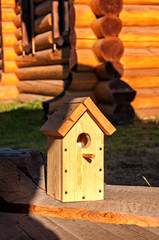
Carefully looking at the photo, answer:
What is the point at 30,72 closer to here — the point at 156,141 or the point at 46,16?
the point at 46,16

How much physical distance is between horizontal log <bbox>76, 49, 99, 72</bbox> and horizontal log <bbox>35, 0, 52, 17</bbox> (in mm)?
2561

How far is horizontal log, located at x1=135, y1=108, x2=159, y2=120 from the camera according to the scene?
8094 millimetres

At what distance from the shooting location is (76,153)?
93.6 inches

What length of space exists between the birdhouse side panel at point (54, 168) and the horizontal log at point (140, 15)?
5.96 metres

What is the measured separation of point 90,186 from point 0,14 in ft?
39.9

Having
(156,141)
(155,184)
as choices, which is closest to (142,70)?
(156,141)

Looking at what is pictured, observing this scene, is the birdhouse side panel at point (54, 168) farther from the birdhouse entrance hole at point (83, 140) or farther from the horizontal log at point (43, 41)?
the horizontal log at point (43, 41)

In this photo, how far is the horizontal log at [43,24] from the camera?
10165mm

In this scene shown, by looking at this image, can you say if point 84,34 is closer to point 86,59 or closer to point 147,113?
point 86,59

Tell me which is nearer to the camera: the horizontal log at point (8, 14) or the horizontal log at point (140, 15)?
the horizontal log at point (140, 15)

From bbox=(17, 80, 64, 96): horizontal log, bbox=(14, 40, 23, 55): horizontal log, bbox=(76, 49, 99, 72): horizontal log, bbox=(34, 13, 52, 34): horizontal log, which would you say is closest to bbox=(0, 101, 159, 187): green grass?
bbox=(17, 80, 64, 96): horizontal log

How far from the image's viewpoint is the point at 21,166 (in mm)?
2611

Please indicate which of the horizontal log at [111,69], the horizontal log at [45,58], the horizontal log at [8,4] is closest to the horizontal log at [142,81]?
the horizontal log at [111,69]

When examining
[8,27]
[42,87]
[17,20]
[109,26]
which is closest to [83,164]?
[109,26]
